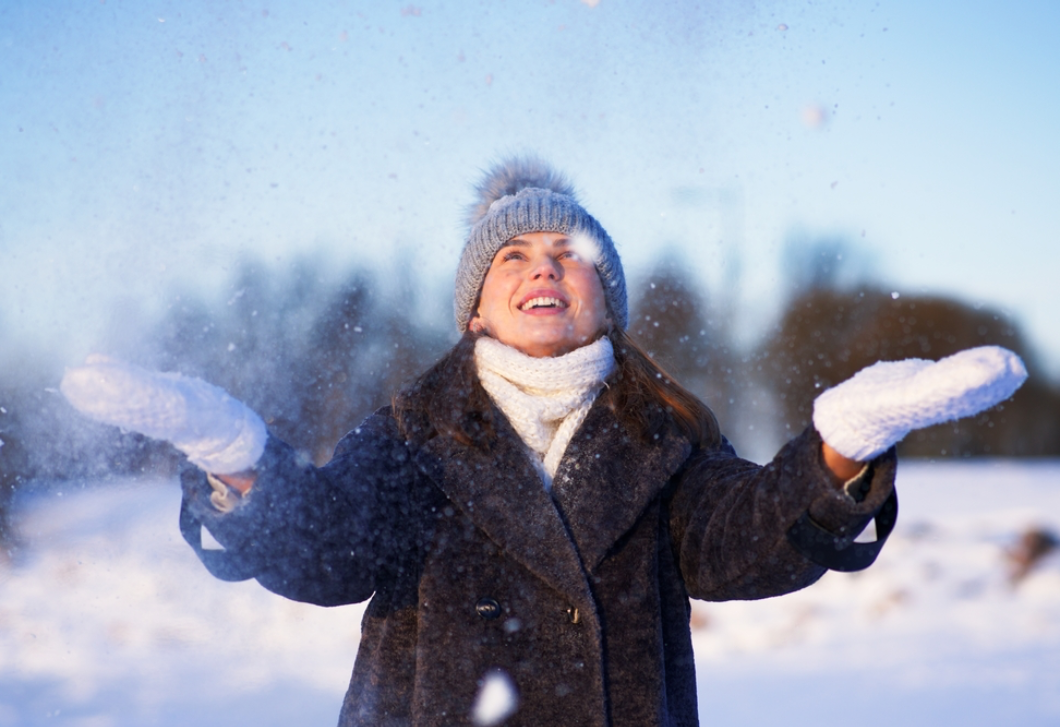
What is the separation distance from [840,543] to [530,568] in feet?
1.42

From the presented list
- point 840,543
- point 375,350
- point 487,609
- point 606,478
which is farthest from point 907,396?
point 375,350

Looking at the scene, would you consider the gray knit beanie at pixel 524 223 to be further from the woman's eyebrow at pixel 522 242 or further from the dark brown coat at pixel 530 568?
the dark brown coat at pixel 530 568

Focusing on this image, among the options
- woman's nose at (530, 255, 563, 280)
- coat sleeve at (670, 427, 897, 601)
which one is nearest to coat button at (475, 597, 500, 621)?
coat sleeve at (670, 427, 897, 601)

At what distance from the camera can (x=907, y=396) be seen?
0.85 meters

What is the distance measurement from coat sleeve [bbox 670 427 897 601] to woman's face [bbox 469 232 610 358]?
29 cm

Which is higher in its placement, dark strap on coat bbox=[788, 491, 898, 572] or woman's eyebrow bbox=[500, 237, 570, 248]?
woman's eyebrow bbox=[500, 237, 570, 248]

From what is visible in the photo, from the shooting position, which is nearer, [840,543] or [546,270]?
[840,543]

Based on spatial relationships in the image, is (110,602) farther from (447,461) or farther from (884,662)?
(884,662)

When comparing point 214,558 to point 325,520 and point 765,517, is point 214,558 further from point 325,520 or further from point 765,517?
point 765,517

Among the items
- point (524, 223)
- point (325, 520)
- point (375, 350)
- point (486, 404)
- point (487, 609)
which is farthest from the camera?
point (375, 350)

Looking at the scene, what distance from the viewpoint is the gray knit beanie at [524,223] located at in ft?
4.93

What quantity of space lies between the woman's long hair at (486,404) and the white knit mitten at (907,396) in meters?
0.43

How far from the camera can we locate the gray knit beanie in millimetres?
1502

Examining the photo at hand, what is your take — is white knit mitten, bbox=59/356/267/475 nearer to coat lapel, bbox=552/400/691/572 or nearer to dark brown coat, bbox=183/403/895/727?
dark brown coat, bbox=183/403/895/727
